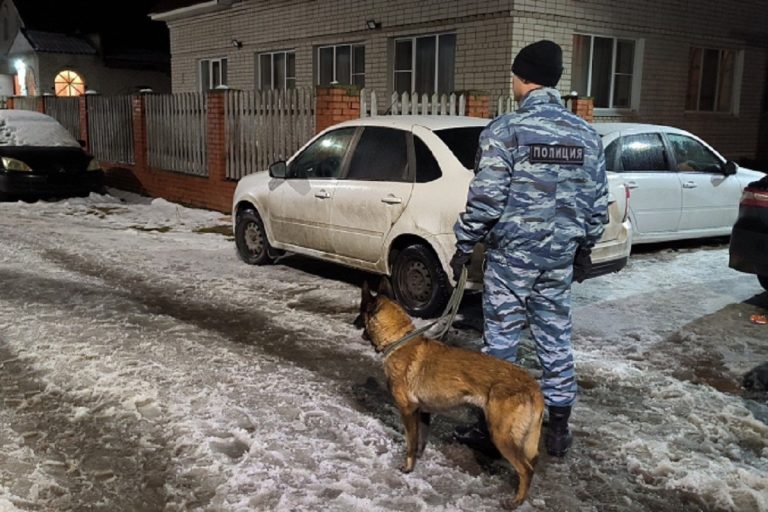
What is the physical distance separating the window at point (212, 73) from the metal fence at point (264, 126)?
743cm

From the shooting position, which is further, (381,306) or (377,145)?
(377,145)

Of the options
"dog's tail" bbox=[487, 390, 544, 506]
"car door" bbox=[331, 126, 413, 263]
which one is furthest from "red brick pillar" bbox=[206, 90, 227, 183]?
"dog's tail" bbox=[487, 390, 544, 506]

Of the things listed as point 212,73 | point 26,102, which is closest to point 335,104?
point 212,73

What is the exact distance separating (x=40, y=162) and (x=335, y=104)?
6.22 m

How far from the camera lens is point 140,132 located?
14.3 m

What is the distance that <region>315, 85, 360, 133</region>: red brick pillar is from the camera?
952cm

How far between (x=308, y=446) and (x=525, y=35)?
9.12m

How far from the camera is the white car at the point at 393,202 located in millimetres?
5812

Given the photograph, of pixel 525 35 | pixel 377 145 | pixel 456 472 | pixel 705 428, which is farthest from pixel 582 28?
pixel 456 472

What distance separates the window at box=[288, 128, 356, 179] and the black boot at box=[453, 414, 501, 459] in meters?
3.61

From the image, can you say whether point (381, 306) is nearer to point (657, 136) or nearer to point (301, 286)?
point (301, 286)

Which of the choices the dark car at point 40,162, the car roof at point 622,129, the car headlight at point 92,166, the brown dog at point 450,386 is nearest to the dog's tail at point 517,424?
the brown dog at point 450,386

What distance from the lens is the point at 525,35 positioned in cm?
1127

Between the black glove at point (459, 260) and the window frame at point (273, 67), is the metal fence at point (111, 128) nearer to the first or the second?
the window frame at point (273, 67)
